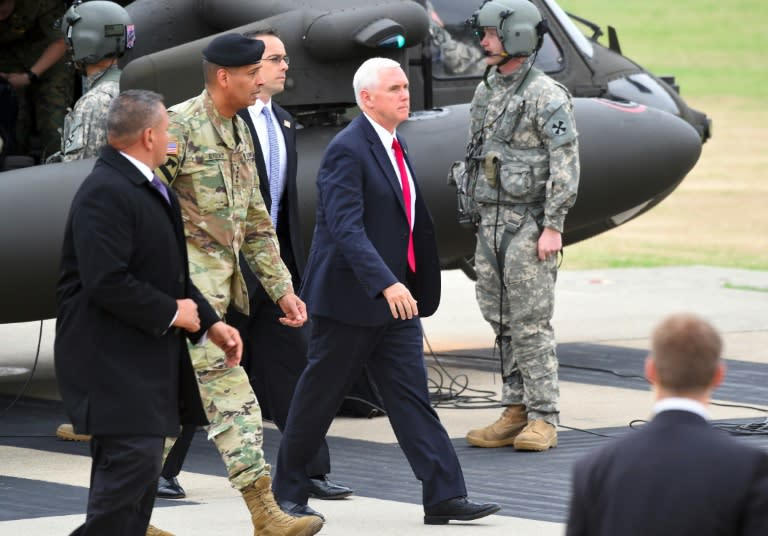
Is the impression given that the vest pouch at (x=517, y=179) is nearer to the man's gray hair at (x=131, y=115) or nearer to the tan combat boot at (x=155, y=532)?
the tan combat boot at (x=155, y=532)

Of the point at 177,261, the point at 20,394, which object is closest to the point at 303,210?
the point at 20,394

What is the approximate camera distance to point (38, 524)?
577 centimetres

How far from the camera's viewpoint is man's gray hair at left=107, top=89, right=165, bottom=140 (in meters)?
4.63

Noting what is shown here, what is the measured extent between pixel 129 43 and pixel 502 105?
1836 mm

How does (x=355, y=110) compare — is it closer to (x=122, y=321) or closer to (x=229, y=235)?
(x=229, y=235)

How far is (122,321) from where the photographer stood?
14.8 feet

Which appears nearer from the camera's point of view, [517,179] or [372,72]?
[372,72]

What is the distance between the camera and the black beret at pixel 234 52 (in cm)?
566

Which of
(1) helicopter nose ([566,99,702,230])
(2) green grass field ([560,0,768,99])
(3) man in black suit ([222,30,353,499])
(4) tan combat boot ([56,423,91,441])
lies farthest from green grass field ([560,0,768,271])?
(3) man in black suit ([222,30,353,499])

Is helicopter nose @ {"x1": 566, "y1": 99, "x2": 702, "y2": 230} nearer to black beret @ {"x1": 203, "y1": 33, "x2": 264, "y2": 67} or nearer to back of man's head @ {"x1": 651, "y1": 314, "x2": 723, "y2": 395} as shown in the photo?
black beret @ {"x1": 203, "y1": 33, "x2": 264, "y2": 67}

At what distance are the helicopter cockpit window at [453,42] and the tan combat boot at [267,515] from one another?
4488mm

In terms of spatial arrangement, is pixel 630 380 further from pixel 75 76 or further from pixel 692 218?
pixel 692 218

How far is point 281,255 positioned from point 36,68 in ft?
10.4

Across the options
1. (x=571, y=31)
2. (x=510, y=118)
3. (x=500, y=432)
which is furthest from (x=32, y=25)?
(x=500, y=432)
